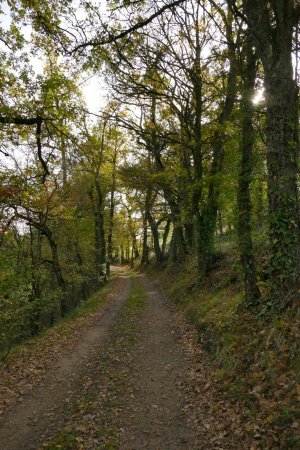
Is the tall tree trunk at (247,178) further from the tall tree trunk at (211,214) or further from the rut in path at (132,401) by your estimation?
the tall tree trunk at (211,214)

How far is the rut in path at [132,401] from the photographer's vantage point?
5.83 metres

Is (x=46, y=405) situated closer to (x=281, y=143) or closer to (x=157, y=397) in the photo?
(x=157, y=397)

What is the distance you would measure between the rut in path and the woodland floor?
19mm

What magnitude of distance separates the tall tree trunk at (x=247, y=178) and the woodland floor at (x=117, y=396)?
2.41 metres

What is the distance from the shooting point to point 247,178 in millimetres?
8688

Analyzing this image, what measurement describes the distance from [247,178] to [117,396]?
6.03 metres

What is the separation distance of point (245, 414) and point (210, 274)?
987cm

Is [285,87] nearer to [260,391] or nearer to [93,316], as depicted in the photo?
[260,391]

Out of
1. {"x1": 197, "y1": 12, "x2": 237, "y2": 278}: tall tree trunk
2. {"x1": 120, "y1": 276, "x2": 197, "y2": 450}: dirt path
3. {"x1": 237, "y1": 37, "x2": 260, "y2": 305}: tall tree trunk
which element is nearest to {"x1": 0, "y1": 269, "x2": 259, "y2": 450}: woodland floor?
{"x1": 120, "y1": 276, "x2": 197, "y2": 450}: dirt path

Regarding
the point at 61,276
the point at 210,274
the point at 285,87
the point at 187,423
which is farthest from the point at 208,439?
the point at 61,276

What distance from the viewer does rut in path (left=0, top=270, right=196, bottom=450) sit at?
5828 millimetres

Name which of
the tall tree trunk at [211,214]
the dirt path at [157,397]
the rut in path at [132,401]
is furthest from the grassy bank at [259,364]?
the tall tree trunk at [211,214]

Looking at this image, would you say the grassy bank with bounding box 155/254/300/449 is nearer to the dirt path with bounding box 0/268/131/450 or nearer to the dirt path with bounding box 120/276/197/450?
the dirt path with bounding box 120/276/197/450

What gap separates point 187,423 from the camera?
611 centimetres
